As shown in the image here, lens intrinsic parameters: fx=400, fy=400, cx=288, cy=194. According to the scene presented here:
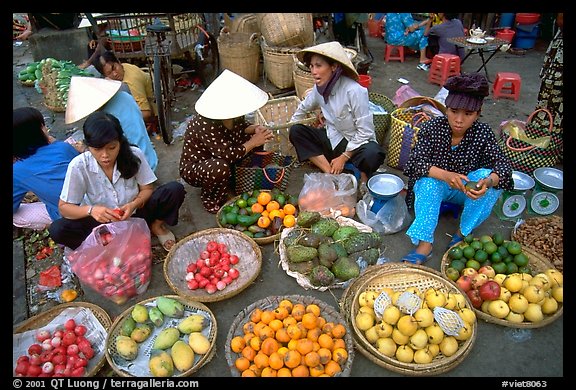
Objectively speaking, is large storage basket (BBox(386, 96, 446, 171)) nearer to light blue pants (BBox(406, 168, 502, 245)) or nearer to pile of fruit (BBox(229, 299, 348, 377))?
light blue pants (BBox(406, 168, 502, 245))

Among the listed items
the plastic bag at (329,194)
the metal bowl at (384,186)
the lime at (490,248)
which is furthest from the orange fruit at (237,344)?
the lime at (490,248)

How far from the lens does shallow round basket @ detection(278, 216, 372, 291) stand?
2.94m

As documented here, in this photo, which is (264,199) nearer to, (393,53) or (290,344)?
(290,344)

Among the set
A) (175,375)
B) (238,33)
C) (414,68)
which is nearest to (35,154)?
(175,375)

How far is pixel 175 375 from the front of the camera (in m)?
2.36

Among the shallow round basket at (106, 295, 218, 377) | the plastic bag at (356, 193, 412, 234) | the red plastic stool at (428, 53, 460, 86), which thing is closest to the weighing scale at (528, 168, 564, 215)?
the plastic bag at (356, 193, 412, 234)

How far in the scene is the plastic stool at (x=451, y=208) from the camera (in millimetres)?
3492

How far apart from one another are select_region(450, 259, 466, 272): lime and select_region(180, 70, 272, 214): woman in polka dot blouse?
1.84 metres

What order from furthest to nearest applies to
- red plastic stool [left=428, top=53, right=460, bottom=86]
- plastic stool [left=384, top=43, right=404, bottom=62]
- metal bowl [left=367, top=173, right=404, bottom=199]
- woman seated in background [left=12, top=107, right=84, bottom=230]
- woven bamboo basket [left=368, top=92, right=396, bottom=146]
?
plastic stool [left=384, top=43, right=404, bottom=62], red plastic stool [left=428, top=53, right=460, bottom=86], woven bamboo basket [left=368, top=92, right=396, bottom=146], metal bowl [left=367, top=173, right=404, bottom=199], woman seated in background [left=12, top=107, right=84, bottom=230]

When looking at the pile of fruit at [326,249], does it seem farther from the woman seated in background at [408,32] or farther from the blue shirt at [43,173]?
the woman seated in background at [408,32]

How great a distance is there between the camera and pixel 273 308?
8.74 ft

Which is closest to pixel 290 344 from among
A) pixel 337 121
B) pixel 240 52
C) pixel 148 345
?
pixel 148 345

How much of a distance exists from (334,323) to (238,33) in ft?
16.2

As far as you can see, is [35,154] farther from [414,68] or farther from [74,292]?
[414,68]
